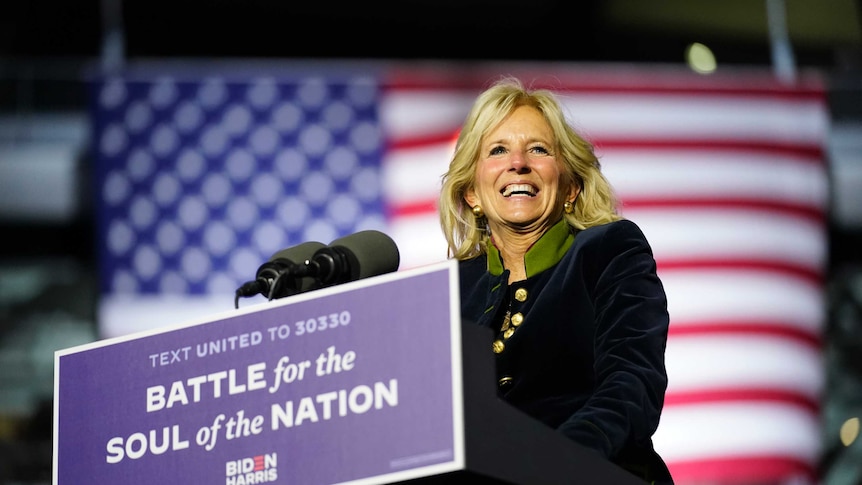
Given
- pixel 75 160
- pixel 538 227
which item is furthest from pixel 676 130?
pixel 538 227

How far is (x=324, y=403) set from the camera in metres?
1.74

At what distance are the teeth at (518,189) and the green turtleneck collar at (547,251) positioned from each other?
7 cm

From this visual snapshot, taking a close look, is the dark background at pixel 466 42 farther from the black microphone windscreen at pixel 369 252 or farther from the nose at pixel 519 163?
the black microphone windscreen at pixel 369 252

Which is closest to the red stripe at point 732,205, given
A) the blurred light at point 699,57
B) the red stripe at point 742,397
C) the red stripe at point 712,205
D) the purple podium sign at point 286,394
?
the red stripe at point 712,205

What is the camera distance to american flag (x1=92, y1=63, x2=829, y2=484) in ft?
23.2

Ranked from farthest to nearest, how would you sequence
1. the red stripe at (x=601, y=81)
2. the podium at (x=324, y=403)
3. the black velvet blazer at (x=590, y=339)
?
1. the red stripe at (x=601, y=81)
2. the black velvet blazer at (x=590, y=339)
3. the podium at (x=324, y=403)

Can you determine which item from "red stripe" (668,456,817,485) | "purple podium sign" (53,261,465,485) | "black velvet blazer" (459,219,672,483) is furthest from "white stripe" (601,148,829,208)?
"purple podium sign" (53,261,465,485)

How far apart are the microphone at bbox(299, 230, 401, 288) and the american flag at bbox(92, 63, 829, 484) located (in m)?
4.78

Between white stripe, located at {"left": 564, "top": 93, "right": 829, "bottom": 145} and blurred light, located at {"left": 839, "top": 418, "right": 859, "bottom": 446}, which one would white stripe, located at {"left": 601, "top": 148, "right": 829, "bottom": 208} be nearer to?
white stripe, located at {"left": 564, "top": 93, "right": 829, "bottom": 145}

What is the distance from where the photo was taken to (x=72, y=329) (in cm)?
711

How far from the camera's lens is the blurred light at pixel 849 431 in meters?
7.59

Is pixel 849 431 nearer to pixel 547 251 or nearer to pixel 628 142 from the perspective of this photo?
pixel 628 142

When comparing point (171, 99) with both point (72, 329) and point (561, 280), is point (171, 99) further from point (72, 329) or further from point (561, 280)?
point (561, 280)

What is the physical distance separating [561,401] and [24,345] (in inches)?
216
